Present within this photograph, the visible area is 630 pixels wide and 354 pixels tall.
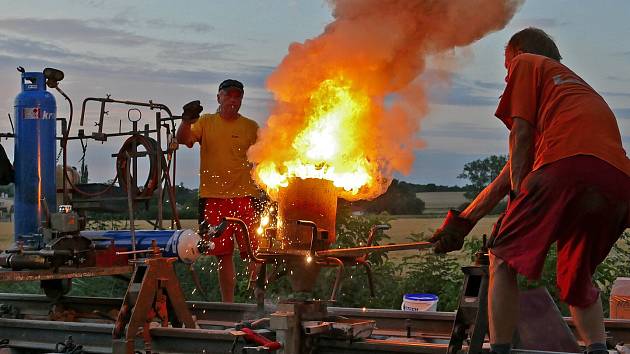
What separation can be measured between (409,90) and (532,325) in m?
2.11

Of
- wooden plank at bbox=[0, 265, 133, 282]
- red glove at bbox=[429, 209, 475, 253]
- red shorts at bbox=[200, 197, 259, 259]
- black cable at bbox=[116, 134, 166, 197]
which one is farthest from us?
red shorts at bbox=[200, 197, 259, 259]

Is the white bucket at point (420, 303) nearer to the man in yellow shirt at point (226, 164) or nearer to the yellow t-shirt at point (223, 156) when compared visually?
the man in yellow shirt at point (226, 164)

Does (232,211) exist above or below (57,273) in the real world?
above

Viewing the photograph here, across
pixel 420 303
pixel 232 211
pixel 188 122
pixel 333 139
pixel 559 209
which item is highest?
pixel 188 122

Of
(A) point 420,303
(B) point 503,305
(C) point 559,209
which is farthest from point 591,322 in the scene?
(A) point 420,303

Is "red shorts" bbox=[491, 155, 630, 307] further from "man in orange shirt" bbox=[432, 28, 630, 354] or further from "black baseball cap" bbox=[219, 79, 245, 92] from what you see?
"black baseball cap" bbox=[219, 79, 245, 92]

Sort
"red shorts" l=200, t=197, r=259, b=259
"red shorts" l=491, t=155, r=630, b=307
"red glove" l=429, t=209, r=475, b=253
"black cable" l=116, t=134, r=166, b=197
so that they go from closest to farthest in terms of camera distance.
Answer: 1. "red shorts" l=491, t=155, r=630, b=307
2. "red glove" l=429, t=209, r=475, b=253
3. "black cable" l=116, t=134, r=166, b=197
4. "red shorts" l=200, t=197, r=259, b=259

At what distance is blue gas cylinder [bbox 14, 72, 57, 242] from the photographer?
7.91m

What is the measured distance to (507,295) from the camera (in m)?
4.32

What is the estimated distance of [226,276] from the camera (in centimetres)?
821

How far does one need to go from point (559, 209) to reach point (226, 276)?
4.55 meters

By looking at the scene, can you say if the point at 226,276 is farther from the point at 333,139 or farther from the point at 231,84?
the point at 333,139

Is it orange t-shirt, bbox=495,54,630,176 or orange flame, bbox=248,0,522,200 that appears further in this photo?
orange flame, bbox=248,0,522,200

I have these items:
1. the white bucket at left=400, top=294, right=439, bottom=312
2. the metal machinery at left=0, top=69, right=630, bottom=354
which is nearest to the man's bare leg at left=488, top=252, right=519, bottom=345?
the metal machinery at left=0, top=69, right=630, bottom=354
